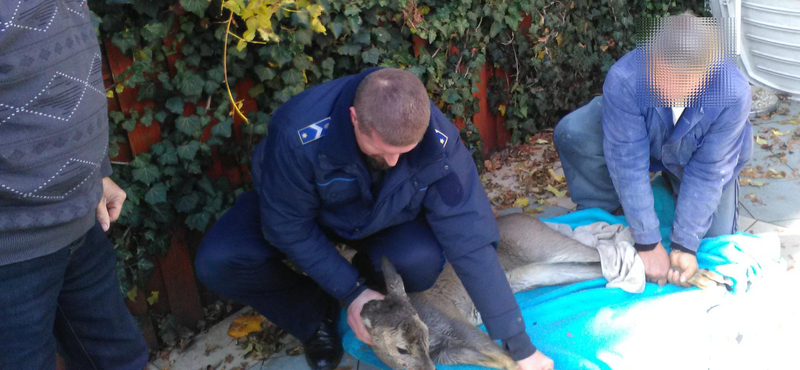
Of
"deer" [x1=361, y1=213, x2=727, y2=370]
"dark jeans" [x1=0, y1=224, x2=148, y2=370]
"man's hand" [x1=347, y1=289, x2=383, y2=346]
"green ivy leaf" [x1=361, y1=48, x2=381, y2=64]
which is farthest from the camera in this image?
"green ivy leaf" [x1=361, y1=48, x2=381, y2=64]

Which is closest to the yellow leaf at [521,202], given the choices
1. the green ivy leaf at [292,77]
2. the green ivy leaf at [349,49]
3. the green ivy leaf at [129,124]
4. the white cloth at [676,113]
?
A: the white cloth at [676,113]

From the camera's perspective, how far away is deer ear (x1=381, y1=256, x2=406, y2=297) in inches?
103

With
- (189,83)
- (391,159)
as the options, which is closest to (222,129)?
(189,83)

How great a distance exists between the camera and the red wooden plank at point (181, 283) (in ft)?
10.8

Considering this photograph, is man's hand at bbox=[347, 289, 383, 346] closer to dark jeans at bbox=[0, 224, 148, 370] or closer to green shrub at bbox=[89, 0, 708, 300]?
dark jeans at bbox=[0, 224, 148, 370]

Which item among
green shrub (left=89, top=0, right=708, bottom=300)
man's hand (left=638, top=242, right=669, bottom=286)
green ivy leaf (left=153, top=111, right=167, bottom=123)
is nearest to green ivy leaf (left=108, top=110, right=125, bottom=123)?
green shrub (left=89, top=0, right=708, bottom=300)

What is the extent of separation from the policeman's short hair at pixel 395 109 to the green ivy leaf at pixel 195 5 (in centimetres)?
116

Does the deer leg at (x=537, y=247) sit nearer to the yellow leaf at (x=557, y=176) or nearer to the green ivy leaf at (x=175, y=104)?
the yellow leaf at (x=557, y=176)

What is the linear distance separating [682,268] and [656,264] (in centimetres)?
13

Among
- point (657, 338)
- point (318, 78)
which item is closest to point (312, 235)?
point (318, 78)

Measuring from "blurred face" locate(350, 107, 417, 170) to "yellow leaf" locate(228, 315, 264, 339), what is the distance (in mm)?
1514

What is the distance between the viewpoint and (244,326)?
3471 mm

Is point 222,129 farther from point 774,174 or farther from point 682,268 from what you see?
point 774,174

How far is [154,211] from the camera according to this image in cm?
306
